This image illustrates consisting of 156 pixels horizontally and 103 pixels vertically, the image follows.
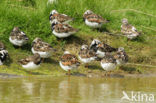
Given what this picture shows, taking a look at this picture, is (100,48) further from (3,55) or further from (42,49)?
(3,55)

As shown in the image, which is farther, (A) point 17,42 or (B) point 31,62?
(A) point 17,42

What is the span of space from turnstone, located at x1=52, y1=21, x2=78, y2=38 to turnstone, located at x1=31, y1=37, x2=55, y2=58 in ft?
3.63

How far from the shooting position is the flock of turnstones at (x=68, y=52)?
1361cm

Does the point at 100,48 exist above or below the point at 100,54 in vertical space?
above

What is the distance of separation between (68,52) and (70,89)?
3.66 metres

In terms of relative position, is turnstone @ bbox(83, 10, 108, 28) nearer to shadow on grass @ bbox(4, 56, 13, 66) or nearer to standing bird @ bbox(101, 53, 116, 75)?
standing bird @ bbox(101, 53, 116, 75)

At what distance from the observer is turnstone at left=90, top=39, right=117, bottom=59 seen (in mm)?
15242

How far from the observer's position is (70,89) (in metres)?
10.9

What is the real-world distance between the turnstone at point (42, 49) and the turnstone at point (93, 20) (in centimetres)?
273

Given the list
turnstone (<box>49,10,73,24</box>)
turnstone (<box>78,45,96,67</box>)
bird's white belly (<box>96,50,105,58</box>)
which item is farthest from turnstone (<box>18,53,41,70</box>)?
turnstone (<box>49,10,73,24</box>)

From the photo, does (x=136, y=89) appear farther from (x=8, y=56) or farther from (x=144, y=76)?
(x=8, y=56)

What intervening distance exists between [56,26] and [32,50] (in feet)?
4.88

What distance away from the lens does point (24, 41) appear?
574 inches

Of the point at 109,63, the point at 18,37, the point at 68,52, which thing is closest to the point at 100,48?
the point at 68,52
